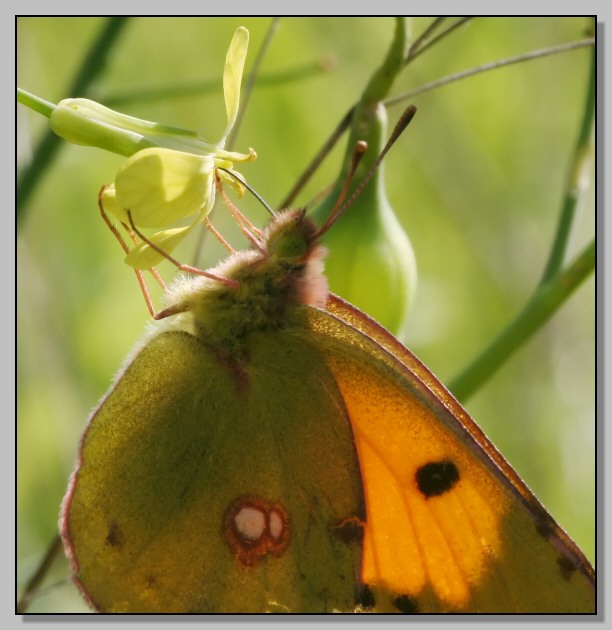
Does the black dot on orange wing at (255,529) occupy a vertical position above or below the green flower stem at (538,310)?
below

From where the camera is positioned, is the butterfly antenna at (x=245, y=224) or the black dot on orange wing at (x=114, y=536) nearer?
the butterfly antenna at (x=245, y=224)

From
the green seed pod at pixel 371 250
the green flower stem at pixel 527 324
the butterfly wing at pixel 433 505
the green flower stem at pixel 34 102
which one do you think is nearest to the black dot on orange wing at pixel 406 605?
the butterfly wing at pixel 433 505

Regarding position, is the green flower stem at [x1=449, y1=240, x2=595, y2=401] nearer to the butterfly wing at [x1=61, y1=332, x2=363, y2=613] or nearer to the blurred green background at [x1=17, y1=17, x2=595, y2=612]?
the butterfly wing at [x1=61, y1=332, x2=363, y2=613]

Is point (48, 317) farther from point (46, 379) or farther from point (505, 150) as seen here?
point (505, 150)

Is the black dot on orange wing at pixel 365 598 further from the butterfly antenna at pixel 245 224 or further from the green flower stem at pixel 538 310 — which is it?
the butterfly antenna at pixel 245 224

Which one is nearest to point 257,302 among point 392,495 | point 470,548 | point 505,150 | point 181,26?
point 392,495

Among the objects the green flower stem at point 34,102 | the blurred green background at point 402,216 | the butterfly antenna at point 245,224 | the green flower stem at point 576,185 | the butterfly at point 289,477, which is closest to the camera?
the green flower stem at point 34,102

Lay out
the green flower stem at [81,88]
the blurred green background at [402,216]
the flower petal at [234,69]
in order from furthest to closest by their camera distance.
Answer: the blurred green background at [402,216] < the green flower stem at [81,88] < the flower petal at [234,69]

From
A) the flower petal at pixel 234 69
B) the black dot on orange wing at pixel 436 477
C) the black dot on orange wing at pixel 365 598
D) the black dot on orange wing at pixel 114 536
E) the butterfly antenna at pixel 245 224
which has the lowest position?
the black dot on orange wing at pixel 365 598

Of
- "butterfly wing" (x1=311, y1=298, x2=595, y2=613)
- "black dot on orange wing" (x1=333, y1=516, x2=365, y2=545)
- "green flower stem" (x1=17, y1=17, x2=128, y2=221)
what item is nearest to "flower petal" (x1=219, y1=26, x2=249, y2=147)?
"butterfly wing" (x1=311, y1=298, x2=595, y2=613)
